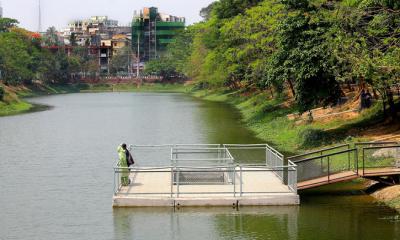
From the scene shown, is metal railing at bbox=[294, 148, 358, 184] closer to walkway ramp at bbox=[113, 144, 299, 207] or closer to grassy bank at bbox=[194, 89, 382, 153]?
walkway ramp at bbox=[113, 144, 299, 207]

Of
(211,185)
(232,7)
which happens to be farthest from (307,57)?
(232,7)

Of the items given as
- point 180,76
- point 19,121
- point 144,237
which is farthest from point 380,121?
point 180,76

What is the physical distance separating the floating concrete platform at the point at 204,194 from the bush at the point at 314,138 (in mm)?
12409

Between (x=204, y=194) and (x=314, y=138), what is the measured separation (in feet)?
54.5

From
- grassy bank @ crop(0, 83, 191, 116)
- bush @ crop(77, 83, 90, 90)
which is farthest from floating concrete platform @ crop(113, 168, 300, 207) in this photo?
bush @ crop(77, 83, 90, 90)

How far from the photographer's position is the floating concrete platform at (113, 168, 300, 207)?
26938mm

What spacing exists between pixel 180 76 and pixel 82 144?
147 metres

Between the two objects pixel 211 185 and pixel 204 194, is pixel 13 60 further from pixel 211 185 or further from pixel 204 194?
pixel 204 194

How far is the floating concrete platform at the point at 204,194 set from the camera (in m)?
26.9

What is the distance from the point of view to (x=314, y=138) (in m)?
42.6

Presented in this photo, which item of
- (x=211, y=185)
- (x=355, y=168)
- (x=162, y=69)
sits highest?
(x=162, y=69)

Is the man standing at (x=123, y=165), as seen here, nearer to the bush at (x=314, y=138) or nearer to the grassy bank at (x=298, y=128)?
the grassy bank at (x=298, y=128)

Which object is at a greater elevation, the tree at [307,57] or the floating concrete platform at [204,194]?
the tree at [307,57]

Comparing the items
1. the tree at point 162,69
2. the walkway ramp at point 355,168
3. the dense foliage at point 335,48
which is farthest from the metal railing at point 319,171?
the tree at point 162,69
